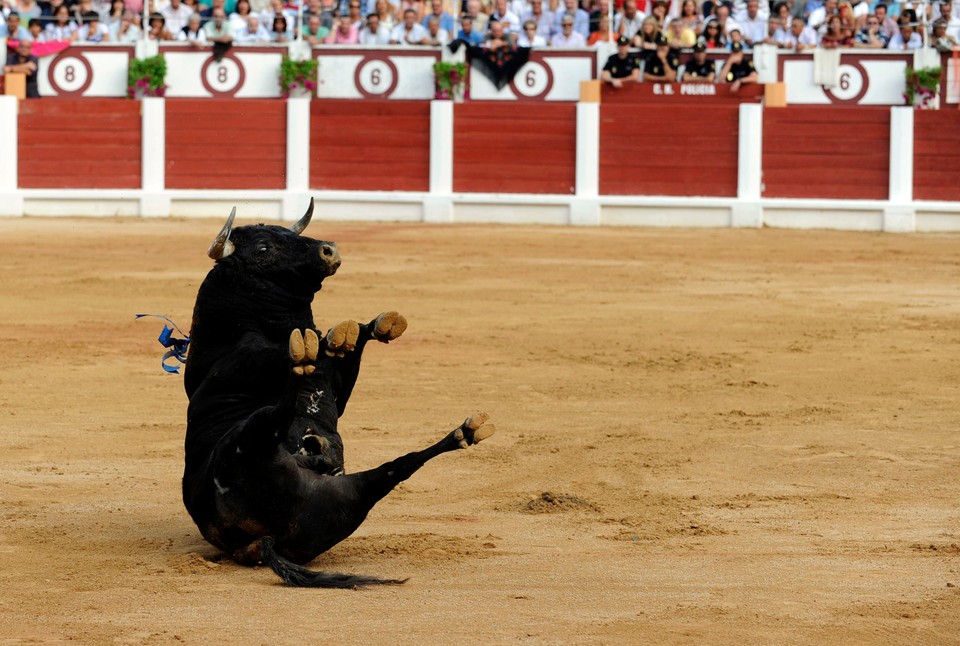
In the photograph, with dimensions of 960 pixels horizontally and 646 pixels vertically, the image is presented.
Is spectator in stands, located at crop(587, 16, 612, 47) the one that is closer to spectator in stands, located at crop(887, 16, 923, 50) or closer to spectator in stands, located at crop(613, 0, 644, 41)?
spectator in stands, located at crop(613, 0, 644, 41)

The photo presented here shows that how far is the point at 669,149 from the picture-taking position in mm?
18281

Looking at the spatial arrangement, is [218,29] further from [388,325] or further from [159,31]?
[388,325]

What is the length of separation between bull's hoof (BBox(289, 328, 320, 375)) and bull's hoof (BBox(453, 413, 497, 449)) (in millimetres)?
414

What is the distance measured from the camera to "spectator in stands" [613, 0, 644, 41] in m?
18.3

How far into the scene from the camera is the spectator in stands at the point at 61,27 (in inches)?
742

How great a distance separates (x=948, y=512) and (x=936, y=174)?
13.6 m

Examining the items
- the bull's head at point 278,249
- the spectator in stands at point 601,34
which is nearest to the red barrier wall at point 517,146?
the spectator in stands at point 601,34

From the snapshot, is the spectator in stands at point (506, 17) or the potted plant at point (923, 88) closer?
the potted plant at point (923, 88)

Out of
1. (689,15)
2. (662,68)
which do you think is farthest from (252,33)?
(689,15)

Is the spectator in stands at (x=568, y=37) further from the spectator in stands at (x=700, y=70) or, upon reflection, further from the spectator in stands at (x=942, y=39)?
the spectator in stands at (x=942, y=39)

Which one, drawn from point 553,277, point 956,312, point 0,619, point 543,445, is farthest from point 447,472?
point 553,277

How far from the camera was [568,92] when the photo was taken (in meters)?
18.8

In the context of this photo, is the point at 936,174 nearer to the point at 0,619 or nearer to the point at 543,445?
the point at 543,445

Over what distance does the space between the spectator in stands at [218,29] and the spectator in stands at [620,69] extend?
447 centimetres
